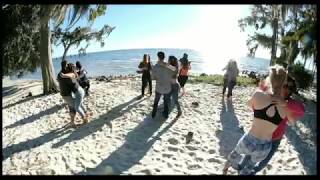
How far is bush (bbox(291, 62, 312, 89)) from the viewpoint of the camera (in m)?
13.8

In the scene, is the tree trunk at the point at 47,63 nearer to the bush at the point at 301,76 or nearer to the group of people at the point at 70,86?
the group of people at the point at 70,86

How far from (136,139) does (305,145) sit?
3.40 metres

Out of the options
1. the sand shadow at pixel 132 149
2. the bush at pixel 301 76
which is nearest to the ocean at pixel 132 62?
the bush at pixel 301 76

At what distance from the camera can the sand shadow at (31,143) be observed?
864cm

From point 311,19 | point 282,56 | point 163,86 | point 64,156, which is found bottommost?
point 64,156

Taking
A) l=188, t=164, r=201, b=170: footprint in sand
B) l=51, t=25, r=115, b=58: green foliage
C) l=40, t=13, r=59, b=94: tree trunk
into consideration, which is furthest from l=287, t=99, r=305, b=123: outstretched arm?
l=51, t=25, r=115, b=58: green foliage

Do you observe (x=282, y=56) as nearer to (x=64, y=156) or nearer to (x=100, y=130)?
(x=100, y=130)

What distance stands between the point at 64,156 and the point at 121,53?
249 inches

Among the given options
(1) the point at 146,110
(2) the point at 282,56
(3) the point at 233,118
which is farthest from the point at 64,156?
(2) the point at 282,56

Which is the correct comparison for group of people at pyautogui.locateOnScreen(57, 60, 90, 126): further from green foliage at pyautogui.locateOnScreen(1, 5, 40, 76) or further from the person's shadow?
the person's shadow

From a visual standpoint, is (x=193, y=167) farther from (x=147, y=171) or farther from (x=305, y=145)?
(x=305, y=145)

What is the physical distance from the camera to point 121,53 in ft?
45.0

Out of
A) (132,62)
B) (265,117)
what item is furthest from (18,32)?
(265,117)

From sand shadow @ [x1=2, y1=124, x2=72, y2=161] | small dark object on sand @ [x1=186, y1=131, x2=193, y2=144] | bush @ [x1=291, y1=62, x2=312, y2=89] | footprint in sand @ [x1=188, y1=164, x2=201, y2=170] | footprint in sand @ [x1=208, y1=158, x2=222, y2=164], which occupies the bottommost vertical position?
sand shadow @ [x1=2, y1=124, x2=72, y2=161]
